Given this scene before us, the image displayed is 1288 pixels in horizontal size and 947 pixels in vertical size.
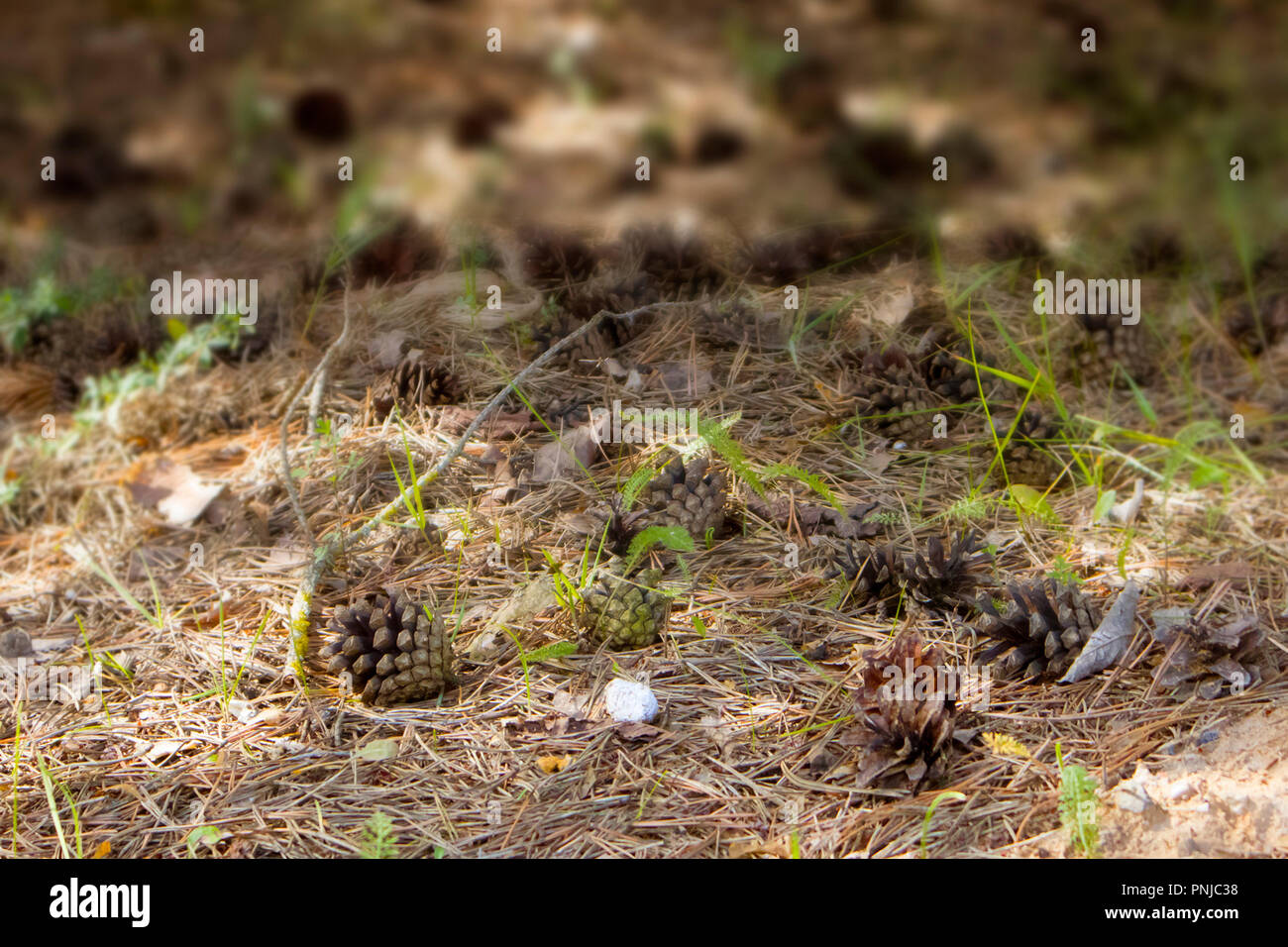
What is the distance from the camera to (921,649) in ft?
2.92

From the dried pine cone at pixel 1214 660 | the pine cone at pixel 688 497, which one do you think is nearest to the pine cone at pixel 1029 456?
the dried pine cone at pixel 1214 660

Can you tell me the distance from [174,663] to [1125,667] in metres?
1.04

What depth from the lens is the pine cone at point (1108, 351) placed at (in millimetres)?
1070

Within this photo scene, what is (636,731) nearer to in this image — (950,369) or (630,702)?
(630,702)

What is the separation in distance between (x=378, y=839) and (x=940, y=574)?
62 centimetres

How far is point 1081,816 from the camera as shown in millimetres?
793

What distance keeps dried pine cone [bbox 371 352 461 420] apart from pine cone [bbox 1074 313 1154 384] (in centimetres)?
74

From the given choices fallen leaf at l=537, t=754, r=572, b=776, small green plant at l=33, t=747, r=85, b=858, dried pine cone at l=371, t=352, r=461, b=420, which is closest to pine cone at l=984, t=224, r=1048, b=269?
dried pine cone at l=371, t=352, r=461, b=420

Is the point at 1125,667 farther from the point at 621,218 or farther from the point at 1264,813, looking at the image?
the point at 621,218

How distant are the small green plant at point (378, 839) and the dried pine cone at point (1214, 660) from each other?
77 centimetres

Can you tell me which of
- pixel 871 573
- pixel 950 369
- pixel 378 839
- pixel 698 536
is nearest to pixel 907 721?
pixel 871 573

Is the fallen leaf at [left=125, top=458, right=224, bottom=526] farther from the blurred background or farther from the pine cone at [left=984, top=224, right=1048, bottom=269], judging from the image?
the pine cone at [left=984, top=224, right=1048, bottom=269]

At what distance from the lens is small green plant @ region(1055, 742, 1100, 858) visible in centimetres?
79

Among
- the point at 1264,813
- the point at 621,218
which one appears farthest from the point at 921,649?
the point at 621,218
